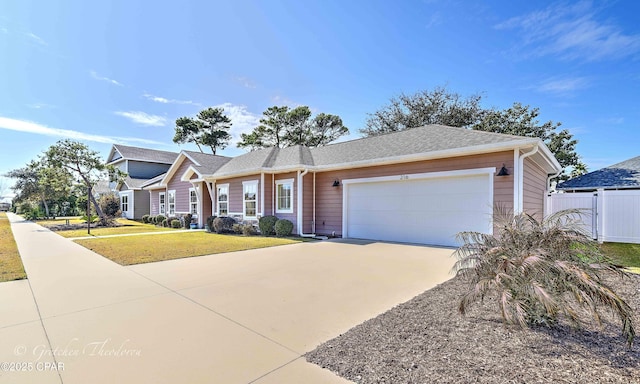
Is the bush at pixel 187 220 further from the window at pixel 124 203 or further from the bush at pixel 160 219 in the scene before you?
the window at pixel 124 203

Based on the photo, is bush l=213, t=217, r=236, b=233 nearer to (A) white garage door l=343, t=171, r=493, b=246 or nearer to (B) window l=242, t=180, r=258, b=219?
(B) window l=242, t=180, r=258, b=219

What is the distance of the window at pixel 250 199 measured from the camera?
1427 centimetres

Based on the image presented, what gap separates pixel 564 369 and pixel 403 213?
8.18m

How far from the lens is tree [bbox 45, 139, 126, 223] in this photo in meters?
17.2

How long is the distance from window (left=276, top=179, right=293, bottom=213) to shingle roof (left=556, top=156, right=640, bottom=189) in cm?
1297

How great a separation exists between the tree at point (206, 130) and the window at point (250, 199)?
2495 cm

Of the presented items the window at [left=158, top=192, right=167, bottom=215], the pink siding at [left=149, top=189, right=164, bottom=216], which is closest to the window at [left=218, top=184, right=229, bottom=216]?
the window at [left=158, top=192, right=167, bottom=215]

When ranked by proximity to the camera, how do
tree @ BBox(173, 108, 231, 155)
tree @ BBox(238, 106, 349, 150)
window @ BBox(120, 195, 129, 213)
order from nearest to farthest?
window @ BBox(120, 195, 129, 213), tree @ BBox(238, 106, 349, 150), tree @ BBox(173, 108, 231, 155)

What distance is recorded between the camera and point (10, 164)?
33.9 m

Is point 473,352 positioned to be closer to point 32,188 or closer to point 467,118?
point 467,118

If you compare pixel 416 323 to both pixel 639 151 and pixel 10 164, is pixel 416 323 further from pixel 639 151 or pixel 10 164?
pixel 10 164

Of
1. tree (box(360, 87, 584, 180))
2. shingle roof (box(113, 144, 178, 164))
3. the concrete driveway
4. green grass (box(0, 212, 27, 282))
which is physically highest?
tree (box(360, 87, 584, 180))

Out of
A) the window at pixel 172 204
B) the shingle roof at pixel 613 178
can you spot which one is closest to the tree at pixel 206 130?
the window at pixel 172 204

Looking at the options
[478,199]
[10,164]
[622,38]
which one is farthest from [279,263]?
[10,164]
